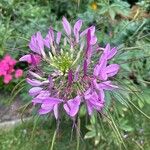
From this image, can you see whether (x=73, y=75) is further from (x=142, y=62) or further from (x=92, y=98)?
(x=142, y=62)

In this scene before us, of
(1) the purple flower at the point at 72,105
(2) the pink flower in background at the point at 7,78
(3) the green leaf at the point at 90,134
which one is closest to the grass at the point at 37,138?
(3) the green leaf at the point at 90,134

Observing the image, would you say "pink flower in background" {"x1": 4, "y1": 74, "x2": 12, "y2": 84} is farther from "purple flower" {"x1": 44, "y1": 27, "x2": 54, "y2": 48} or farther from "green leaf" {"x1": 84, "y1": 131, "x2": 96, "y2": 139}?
"purple flower" {"x1": 44, "y1": 27, "x2": 54, "y2": 48}

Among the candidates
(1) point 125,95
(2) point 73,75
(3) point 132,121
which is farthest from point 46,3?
(2) point 73,75

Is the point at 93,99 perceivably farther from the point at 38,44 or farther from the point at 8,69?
the point at 8,69

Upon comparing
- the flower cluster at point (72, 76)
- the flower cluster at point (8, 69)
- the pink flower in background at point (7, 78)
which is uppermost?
the flower cluster at point (72, 76)

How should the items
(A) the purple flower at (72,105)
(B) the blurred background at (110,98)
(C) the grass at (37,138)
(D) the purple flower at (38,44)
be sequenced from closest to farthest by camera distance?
(A) the purple flower at (72,105)
(D) the purple flower at (38,44)
(B) the blurred background at (110,98)
(C) the grass at (37,138)

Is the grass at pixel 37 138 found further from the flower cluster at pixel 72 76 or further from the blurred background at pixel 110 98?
the flower cluster at pixel 72 76
